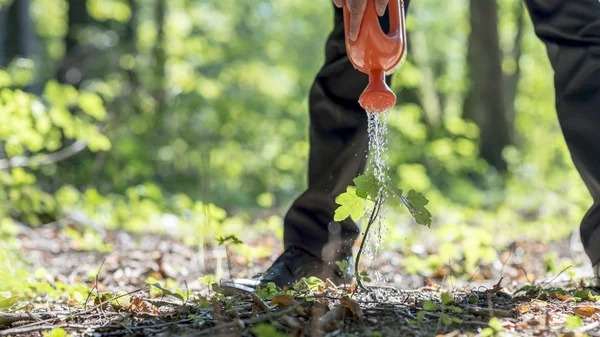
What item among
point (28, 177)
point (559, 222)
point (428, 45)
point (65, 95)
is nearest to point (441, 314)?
point (28, 177)

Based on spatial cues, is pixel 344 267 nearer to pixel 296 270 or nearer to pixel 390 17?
pixel 296 270

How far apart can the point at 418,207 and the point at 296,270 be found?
0.74m

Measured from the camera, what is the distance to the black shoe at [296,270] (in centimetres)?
217

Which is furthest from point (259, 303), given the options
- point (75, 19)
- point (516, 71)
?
point (516, 71)

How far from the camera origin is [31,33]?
6254mm

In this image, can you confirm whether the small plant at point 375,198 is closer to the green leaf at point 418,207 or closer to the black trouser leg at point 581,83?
the green leaf at point 418,207

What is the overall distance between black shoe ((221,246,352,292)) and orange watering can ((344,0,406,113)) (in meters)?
0.69

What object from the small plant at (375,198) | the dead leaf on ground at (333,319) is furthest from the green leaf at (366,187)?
the dead leaf on ground at (333,319)

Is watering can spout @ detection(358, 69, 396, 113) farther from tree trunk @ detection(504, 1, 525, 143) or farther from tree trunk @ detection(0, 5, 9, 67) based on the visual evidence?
tree trunk @ detection(504, 1, 525, 143)

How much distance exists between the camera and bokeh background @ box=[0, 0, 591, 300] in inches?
149

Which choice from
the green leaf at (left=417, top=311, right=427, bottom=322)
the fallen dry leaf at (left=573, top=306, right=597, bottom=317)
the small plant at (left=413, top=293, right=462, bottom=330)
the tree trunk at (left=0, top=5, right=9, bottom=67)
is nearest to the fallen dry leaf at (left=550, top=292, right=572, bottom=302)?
the fallen dry leaf at (left=573, top=306, right=597, bottom=317)

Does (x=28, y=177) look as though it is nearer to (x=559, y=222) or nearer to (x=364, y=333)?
(x=364, y=333)

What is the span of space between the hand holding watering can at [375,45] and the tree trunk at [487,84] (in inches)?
346

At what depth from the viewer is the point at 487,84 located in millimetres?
10266
